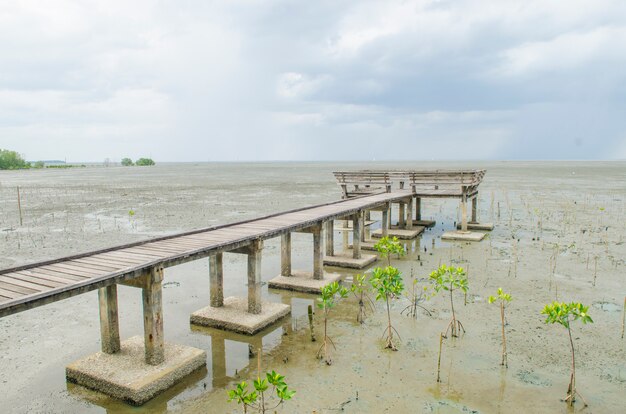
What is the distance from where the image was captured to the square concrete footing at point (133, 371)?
6.35 m

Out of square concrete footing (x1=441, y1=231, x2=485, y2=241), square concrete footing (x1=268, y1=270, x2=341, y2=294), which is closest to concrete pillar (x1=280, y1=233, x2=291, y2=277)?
square concrete footing (x1=268, y1=270, x2=341, y2=294)

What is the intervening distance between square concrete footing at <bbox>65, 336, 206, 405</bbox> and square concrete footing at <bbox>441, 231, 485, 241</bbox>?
42.4 ft

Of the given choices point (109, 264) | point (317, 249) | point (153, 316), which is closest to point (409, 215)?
point (317, 249)

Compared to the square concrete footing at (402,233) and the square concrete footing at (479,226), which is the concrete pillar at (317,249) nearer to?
the square concrete footing at (402,233)

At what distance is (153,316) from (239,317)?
252 centimetres

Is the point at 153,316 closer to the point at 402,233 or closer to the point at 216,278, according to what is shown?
the point at 216,278

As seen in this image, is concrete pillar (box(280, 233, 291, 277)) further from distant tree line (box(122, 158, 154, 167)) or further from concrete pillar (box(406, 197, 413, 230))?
distant tree line (box(122, 158, 154, 167))

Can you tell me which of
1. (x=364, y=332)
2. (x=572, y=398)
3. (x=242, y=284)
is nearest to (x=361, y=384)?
(x=364, y=332)

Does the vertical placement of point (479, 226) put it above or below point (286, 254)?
below

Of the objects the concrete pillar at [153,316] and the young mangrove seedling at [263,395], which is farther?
the concrete pillar at [153,316]

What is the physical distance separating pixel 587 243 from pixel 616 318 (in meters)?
8.52

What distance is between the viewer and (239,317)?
9000 mm

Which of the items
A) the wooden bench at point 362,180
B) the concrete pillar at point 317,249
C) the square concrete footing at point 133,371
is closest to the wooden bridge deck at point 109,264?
the concrete pillar at point 317,249

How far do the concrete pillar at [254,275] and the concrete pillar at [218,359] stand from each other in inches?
36.3
